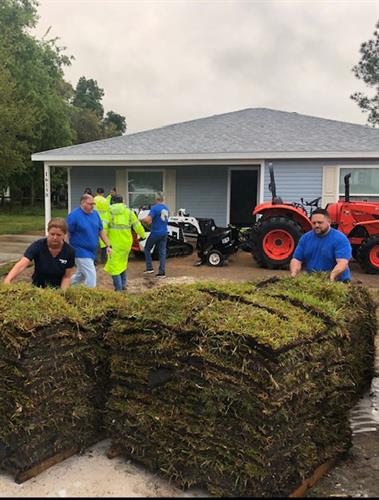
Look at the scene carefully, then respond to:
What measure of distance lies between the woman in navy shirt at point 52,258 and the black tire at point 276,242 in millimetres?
6522

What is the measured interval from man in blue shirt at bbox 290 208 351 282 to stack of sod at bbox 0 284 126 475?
7.06ft

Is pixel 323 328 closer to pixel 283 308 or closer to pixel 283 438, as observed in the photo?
pixel 283 308

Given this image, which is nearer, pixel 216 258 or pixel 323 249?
pixel 323 249

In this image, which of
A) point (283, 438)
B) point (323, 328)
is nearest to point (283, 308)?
point (323, 328)

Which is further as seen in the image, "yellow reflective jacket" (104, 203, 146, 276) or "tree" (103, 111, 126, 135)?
"tree" (103, 111, 126, 135)

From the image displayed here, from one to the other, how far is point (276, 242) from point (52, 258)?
6.91 meters

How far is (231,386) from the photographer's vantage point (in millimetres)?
2613

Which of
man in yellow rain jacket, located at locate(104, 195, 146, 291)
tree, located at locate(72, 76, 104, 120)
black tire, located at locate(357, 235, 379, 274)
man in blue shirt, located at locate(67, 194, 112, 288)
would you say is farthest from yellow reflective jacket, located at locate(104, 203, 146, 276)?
tree, located at locate(72, 76, 104, 120)

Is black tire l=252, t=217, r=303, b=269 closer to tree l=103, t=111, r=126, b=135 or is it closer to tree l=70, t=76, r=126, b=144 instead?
tree l=70, t=76, r=126, b=144

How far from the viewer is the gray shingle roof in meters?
13.1

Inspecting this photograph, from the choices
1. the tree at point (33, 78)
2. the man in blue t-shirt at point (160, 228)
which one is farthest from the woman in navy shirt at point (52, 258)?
the tree at point (33, 78)

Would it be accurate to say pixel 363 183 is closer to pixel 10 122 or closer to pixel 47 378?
pixel 47 378

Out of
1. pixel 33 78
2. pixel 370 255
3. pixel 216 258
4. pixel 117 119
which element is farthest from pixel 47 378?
pixel 117 119

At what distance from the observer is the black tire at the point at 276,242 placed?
10305 millimetres
